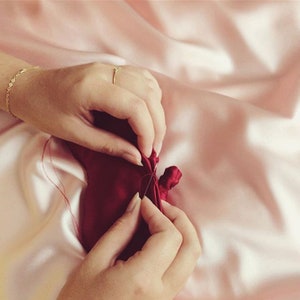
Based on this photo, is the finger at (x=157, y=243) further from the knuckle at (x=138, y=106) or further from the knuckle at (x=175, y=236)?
the knuckle at (x=138, y=106)

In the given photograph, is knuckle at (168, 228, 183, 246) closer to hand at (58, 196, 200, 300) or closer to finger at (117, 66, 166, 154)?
hand at (58, 196, 200, 300)

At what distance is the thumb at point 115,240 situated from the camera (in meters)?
0.63

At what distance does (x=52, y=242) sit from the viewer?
694 mm

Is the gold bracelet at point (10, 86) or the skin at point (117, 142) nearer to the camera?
the skin at point (117, 142)

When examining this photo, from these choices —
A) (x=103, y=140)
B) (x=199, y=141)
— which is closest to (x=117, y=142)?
(x=103, y=140)

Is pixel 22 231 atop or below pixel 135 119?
below

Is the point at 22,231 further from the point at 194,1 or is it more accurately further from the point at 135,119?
the point at 194,1

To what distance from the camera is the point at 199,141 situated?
0.76 meters

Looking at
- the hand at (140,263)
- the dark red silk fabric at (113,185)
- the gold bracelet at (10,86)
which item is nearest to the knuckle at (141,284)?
the hand at (140,263)

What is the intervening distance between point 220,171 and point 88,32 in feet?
0.96

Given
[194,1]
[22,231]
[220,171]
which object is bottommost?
[22,231]

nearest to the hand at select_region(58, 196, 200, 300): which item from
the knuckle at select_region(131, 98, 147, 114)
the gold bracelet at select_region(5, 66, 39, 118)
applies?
the knuckle at select_region(131, 98, 147, 114)

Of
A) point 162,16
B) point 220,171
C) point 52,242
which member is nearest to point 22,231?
point 52,242

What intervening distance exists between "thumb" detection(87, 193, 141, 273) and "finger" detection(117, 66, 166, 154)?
0.09m
